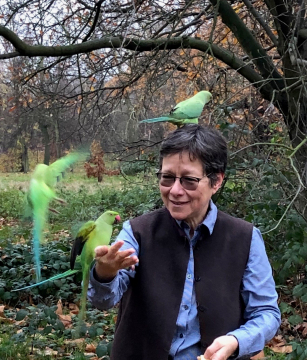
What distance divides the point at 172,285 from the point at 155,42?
3.86m

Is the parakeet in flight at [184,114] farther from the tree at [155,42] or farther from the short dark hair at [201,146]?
the tree at [155,42]

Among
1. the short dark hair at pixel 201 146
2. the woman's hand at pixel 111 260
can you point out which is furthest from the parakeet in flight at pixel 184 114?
the woman's hand at pixel 111 260

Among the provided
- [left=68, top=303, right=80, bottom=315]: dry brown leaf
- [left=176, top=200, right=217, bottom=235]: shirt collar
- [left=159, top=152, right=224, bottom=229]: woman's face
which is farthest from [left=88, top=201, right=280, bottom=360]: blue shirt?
[left=68, top=303, right=80, bottom=315]: dry brown leaf

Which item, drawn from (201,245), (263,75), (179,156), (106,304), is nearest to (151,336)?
(106,304)

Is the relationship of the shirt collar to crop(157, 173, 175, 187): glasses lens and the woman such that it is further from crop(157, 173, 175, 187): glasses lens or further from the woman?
crop(157, 173, 175, 187): glasses lens

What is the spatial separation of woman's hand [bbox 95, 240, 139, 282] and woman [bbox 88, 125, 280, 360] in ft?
0.36

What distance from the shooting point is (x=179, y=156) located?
5.27ft

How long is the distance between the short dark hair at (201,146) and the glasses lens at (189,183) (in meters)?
0.07

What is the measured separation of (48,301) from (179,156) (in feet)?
11.1

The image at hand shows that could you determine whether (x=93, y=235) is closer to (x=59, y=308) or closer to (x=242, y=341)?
(x=242, y=341)

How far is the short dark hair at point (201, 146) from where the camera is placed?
1613mm

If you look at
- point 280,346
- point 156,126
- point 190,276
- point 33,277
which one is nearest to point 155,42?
point 156,126

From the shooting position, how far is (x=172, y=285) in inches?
63.6

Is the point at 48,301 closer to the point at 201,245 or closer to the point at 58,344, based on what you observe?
the point at 58,344
